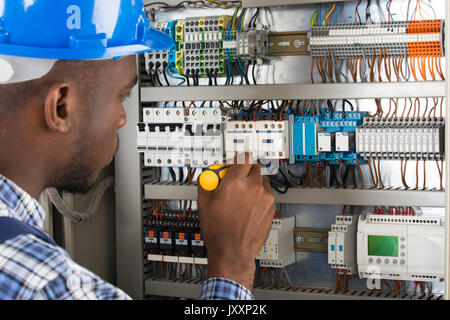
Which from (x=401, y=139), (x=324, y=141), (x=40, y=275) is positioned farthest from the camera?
(x=324, y=141)

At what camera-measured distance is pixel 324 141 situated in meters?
2.40

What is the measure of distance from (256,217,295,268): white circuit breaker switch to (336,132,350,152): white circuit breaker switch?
1.38 feet

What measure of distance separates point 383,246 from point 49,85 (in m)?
1.93

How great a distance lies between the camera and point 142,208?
268 cm

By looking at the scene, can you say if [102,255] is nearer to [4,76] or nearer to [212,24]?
[212,24]

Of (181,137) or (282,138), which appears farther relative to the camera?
(181,137)

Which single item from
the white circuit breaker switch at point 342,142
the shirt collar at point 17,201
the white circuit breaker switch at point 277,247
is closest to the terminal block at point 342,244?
the white circuit breaker switch at point 277,247

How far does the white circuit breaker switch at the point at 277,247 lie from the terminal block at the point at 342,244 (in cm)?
21

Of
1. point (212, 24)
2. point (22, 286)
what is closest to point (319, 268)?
point (212, 24)

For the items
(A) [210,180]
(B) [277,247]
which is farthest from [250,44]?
(A) [210,180]

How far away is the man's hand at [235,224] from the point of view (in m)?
0.89

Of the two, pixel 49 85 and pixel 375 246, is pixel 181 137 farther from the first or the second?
pixel 49 85

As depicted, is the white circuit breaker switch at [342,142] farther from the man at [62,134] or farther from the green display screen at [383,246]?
the man at [62,134]

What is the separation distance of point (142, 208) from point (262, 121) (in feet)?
2.42
